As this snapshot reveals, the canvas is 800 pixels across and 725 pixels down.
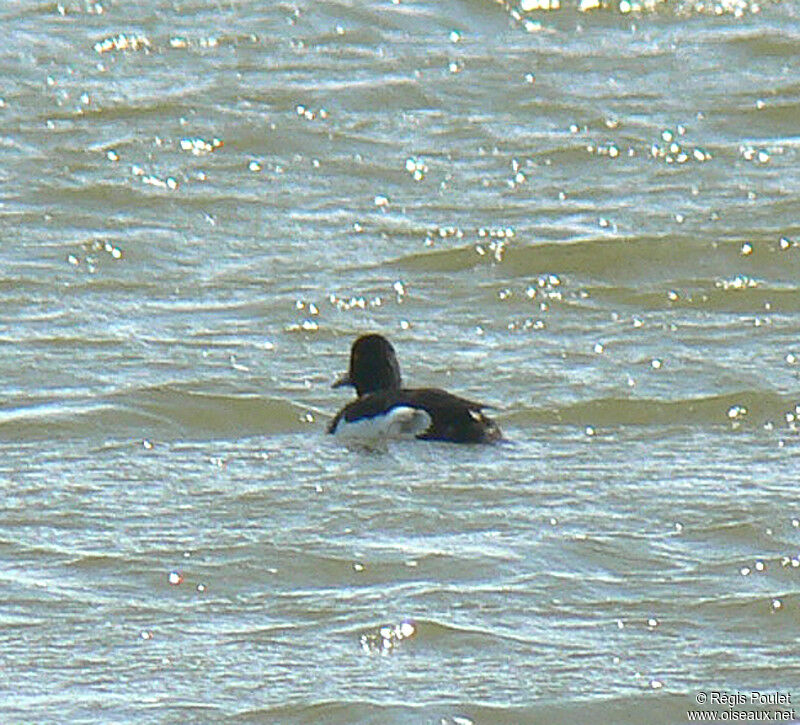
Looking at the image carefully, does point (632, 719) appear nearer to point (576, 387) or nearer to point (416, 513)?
point (416, 513)

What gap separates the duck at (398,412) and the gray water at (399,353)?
0.25 ft

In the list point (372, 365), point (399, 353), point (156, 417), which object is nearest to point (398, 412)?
point (372, 365)

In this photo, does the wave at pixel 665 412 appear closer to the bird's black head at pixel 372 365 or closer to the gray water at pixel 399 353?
the gray water at pixel 399 353

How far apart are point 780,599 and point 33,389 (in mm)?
3661

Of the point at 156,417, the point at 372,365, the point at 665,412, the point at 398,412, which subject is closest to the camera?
the point at 398,412

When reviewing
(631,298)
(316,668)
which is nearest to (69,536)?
(316,668)

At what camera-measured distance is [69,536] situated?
9.12 metres

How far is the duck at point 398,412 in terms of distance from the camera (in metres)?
10.2

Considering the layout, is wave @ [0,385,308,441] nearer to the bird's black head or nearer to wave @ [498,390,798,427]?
the bird's black head

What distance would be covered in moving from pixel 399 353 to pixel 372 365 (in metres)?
0.80

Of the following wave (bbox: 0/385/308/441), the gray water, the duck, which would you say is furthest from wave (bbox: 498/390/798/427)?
wave (bbox: 0/385/308/441)

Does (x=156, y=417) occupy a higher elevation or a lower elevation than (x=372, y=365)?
lower

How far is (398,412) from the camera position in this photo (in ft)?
34.3

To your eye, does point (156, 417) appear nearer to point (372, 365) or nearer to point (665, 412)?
point (372, 365)
